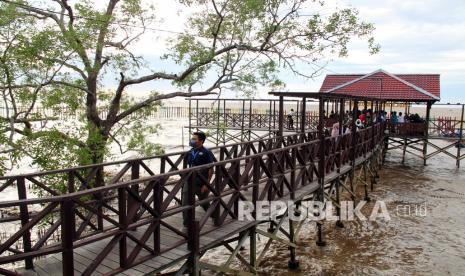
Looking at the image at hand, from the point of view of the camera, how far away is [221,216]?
657 centimetres

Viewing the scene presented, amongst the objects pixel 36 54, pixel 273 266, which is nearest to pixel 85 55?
pixel 36 54

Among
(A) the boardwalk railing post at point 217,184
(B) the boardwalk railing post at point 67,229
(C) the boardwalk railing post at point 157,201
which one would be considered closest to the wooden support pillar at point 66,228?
(B) the boardwalk railing post at point 67,229

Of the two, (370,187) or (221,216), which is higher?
(221,216)

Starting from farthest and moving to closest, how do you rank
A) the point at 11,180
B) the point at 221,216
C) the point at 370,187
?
the point at 370,187 → the point at 221,216 → the point at 11,180

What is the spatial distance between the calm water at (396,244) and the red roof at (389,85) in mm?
7649

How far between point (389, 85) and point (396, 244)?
15349mm

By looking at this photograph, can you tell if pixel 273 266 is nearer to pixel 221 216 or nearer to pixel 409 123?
pixel 221 216

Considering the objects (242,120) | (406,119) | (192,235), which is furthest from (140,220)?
(406,119)

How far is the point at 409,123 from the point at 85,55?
1906 cm

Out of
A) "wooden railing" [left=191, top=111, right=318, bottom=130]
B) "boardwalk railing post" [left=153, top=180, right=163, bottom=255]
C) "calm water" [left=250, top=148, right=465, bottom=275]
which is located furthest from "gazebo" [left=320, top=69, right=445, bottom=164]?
"boardwalk railing post" [left=153, top=180, right=163, bottom=255]

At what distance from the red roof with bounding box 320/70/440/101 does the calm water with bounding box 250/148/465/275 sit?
765cm

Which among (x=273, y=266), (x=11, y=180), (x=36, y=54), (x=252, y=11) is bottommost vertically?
(x=273, y=266)

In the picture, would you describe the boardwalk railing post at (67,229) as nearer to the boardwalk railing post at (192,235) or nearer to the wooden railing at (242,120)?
the boardwalk railing post at (192,235)

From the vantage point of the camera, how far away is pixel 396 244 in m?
11.0
